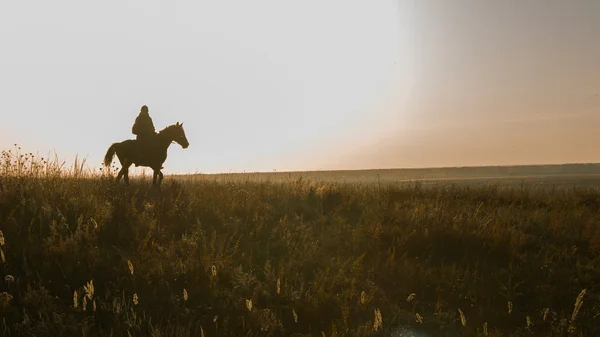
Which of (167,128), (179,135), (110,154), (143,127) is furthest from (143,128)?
(110,154)

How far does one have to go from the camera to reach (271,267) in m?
6.75

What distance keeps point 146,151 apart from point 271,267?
6.11m

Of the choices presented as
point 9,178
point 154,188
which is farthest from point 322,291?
point 9,178

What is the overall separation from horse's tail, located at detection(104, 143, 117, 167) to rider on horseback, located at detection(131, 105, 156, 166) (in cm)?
62

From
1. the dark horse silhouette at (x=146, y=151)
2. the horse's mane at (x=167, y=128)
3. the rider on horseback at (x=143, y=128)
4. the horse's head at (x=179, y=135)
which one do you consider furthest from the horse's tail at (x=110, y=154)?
the horse's head at (x=179, y=135)

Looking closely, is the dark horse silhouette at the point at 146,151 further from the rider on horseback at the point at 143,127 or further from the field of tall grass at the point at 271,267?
the field of tall grass at the point at 271,267

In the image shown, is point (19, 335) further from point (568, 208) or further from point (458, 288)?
point (568, 208)

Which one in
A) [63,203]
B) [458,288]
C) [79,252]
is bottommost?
[458,288]

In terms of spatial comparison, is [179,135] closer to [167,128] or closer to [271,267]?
[167,128]

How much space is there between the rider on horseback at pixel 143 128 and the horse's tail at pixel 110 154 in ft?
2.03

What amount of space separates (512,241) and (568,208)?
18.6 feet

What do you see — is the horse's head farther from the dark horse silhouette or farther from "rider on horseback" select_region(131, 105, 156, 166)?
"rider on horseback" select_region(131, 105, 156, 166)

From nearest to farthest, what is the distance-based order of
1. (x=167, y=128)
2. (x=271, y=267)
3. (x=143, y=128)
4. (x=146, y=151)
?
(x=271, y=267) < (x=146, y=151) < (x=143, y=128) < (x=167, y=128)

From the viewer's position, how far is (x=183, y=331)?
4.47 meters
